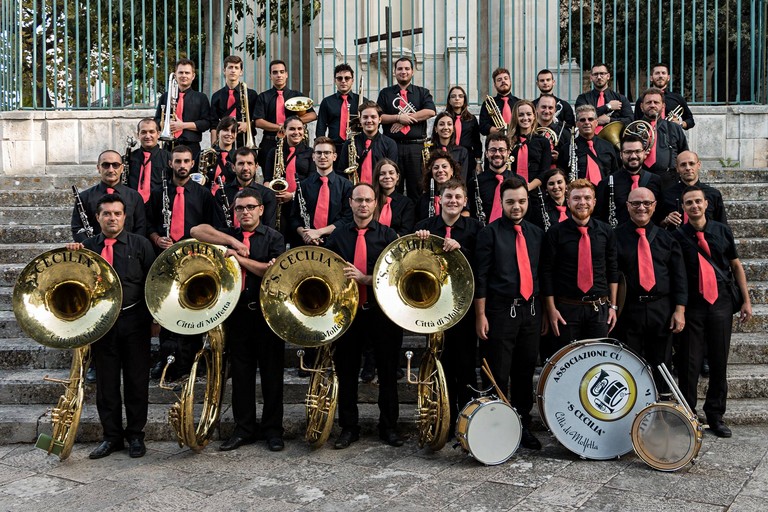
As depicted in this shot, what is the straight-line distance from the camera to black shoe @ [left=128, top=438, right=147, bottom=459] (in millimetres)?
5504

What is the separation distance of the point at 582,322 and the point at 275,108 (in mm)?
4327

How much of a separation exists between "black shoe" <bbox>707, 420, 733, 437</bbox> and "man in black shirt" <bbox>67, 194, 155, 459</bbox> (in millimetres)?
3879

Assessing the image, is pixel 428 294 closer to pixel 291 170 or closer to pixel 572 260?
pixel 572 260

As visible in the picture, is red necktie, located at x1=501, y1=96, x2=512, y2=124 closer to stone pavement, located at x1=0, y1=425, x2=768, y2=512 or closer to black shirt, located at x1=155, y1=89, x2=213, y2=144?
black shirt, located at x1=155, y1=89, x2=213, y2=144

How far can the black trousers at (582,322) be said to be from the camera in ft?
18.4

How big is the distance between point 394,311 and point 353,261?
1.90ft

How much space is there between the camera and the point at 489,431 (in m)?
5.20

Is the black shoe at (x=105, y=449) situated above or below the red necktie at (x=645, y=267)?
below

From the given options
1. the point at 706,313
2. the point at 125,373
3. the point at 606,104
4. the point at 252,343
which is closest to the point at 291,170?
the point at 252,343

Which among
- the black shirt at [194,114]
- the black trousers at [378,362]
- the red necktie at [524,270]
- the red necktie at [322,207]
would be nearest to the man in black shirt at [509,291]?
Answer: the red necktie at [524,270]

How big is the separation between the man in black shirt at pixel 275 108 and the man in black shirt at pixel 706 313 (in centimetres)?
416

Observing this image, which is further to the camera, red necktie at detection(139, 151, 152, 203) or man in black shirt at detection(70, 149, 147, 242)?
red necktie at detection(139, 151, 152, 203)

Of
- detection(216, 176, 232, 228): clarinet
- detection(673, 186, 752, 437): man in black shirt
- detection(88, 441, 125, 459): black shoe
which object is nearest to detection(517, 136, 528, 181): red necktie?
detection(673, 186, 752, 437): man in black shirt

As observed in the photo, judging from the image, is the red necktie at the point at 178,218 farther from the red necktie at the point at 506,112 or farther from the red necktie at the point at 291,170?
the red necktie at the point at 506,112
